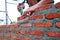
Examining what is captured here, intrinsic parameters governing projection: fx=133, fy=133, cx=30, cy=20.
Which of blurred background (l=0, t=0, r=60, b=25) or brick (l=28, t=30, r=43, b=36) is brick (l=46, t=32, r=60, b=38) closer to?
brick (l=28, t=30, r=43, b=36)

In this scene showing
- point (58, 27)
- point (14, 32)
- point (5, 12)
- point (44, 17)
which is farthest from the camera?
point (5, 12)

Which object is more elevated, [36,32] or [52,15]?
[52,15]

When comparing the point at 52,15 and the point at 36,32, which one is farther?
the point at 36,32

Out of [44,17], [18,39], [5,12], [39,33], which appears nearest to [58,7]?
[44,17]

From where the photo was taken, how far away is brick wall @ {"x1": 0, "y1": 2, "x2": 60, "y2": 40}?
92 cm

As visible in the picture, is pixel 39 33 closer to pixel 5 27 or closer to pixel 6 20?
pixel 5 27

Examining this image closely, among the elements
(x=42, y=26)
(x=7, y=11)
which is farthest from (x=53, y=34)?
(x=7, y=11)

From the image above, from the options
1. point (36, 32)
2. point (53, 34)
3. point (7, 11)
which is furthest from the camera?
point (7, 11)

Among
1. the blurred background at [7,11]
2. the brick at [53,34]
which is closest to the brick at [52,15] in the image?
the brick at [53,34]

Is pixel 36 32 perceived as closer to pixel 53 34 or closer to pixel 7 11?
pixel 53 34

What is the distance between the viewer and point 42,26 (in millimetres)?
1011

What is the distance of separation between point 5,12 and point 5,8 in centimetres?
19

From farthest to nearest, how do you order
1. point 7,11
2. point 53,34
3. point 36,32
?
point 7,11 → point 36,32 → point 53,34

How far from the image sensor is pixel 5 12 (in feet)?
18.9
